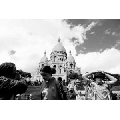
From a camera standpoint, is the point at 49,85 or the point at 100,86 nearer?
the point at 49,85

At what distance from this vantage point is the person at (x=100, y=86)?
2682mm

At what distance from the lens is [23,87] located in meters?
1.86

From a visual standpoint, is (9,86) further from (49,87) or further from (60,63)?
(60,63)

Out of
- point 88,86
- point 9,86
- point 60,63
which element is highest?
point 60,63

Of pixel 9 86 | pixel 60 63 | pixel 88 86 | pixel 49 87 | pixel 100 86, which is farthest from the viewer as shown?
pixel 60 63

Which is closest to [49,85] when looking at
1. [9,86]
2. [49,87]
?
[49,87]

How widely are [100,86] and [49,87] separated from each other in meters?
1.14

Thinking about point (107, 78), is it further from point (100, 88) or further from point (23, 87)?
point (23, 87)

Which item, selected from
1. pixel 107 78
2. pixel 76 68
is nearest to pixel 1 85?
pixel 107 78

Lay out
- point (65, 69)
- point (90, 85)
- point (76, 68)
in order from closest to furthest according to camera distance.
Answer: point (90, 85), point (65, 69), point (76, 68)

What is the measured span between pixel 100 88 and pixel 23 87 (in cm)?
161

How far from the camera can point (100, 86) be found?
2.79 metres

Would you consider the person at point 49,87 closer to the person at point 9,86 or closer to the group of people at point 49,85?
the group of people at point 49,85

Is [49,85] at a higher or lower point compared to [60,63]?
lower
